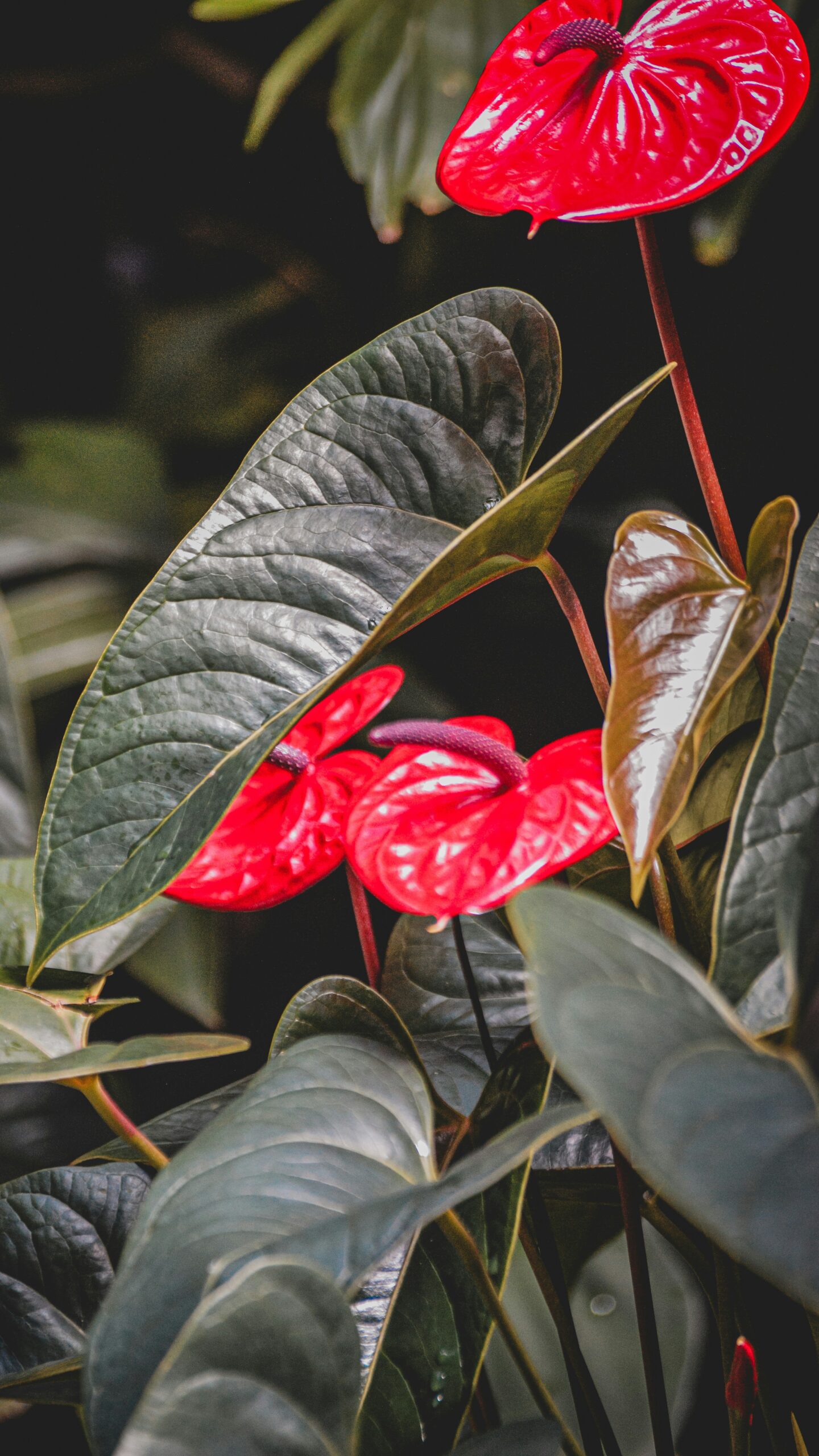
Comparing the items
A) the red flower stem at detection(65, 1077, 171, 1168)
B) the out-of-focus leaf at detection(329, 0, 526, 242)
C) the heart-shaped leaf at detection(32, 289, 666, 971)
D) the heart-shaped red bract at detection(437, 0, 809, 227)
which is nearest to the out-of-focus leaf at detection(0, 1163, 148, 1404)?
the red flower stem at detection(65, 1077, 171, 1168)

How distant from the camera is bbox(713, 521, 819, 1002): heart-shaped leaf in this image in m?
0.27

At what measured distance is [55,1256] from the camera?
1.44ft

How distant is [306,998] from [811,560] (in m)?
0.26

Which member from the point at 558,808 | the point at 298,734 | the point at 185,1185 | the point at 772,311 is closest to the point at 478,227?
the point at 772,311

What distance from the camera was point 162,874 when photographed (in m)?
0.32

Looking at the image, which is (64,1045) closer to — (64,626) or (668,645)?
(668,645)

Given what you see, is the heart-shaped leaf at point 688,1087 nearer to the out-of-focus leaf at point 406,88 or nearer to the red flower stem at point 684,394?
the red flower stem at point 684,394

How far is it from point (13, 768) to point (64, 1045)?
21 cm

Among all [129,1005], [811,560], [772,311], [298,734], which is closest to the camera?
[811,560]

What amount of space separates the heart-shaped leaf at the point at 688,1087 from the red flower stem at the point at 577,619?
0.17m

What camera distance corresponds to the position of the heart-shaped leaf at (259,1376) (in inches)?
8.3

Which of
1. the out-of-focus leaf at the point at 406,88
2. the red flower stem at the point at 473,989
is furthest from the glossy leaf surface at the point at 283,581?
the out-of-focus leaf at the point at 406,88

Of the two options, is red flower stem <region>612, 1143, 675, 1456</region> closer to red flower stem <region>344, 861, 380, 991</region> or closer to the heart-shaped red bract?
red flower stem <region>344, 861, 380, 991</region>

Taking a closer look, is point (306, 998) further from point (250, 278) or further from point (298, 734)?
point (250, 278)
